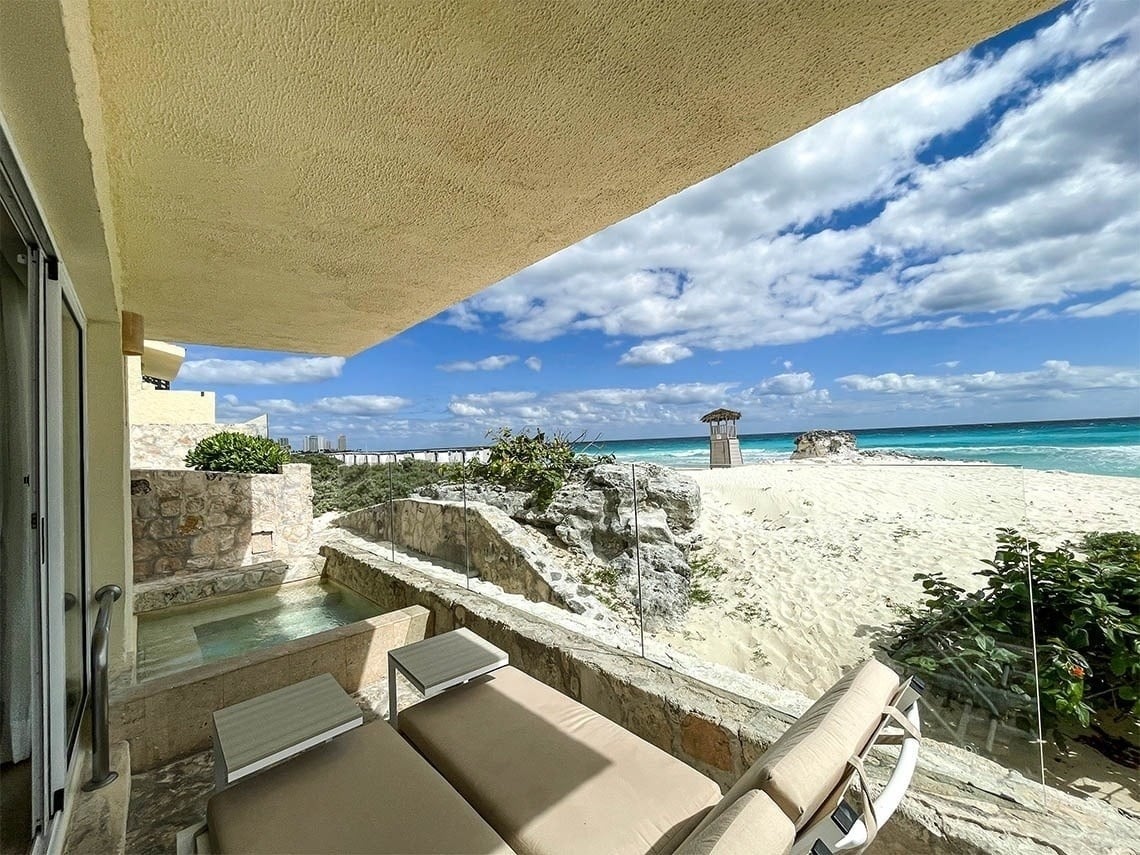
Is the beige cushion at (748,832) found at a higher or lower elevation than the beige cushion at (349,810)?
higher

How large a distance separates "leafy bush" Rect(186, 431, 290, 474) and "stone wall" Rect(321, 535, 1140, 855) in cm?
481

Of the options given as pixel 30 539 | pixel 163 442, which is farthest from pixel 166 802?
pixel 163 442

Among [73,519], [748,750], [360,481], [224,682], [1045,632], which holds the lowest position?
[224,682]

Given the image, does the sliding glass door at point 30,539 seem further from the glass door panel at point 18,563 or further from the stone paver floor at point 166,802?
the stone paver floor at point 166,802

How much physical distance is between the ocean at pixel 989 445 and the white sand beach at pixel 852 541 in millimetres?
100

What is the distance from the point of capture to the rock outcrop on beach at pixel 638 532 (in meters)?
2.95

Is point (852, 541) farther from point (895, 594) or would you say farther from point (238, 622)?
point (238, 622)

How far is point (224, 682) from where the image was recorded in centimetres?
266

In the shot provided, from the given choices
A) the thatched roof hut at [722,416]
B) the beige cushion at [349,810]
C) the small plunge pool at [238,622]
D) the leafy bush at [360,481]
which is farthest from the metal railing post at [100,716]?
the thatched roof hut at [722,416]

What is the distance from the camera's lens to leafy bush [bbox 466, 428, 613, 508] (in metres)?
5.11

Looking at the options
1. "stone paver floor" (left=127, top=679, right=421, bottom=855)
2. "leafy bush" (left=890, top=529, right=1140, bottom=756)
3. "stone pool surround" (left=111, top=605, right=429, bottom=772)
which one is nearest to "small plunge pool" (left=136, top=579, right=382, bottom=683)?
"stone pool surround" (left=111, top=605, right=429, bottom=772)

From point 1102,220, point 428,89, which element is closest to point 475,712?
point 428,89

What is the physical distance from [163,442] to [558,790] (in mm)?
11571

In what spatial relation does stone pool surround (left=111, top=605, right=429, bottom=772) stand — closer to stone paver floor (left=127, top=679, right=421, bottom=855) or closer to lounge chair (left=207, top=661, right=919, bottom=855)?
stone paver floor (left=127, top=679, right=421, bottom=855)
